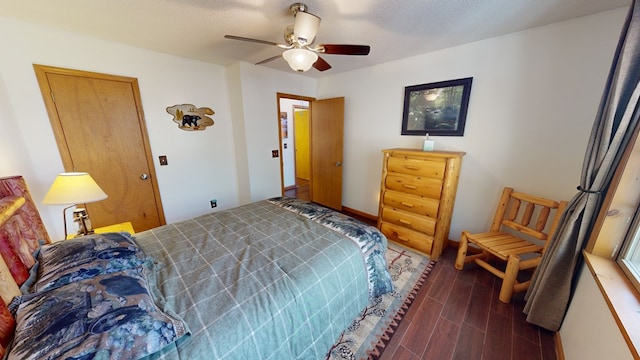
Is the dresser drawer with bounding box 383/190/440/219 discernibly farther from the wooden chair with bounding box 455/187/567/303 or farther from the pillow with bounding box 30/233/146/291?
the pillow with bounding box 30/233/146/291

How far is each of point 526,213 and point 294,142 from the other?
4.27 meters

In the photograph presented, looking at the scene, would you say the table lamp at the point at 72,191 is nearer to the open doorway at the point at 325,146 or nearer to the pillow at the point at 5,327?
the pillow at the point at 5,327

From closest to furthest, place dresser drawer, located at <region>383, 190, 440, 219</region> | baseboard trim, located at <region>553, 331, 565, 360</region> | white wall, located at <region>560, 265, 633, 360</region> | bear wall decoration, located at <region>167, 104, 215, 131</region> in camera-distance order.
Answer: white wall, located at <region>560, 265, 633, 360</region> < baseboard trim, located at <region>553, 331, 565, 360</region> < dresser drawer, located at <region>383, 190, 440, 219</region> < bear wall decoration, located at <region>167, 104, 215, 131</region>

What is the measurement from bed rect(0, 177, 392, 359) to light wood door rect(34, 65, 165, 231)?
0.96 metres

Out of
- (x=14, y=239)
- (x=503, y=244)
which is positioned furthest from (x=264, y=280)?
(x=503, y=244)

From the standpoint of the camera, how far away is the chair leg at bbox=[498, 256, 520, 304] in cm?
162

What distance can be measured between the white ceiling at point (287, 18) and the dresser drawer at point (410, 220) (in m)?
1.78

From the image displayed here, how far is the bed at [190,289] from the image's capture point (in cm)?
72

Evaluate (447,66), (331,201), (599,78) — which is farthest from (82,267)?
(599,78)

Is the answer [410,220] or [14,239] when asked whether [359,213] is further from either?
[14,239]

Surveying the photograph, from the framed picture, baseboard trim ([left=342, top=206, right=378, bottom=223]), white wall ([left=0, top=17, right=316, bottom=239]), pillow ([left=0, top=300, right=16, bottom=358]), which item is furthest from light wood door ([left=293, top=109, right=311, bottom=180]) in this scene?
pillow ([left=0, top=300, right=16, bottom=358])

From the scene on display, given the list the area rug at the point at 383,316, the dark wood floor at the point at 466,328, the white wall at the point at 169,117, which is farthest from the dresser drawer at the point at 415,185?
the white wall at the point at 169,117

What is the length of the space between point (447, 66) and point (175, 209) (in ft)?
12.1

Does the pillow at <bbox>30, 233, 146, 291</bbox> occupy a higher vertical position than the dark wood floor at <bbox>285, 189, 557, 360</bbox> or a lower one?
higher
